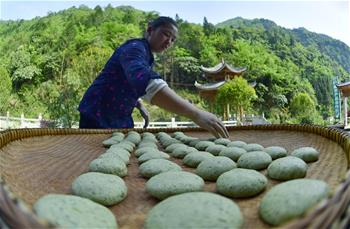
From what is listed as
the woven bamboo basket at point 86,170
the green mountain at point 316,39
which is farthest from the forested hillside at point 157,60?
the woven bamboo basket at point 86,170

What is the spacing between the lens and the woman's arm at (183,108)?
987 mm

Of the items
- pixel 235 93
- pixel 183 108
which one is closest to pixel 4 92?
pixel 235 93

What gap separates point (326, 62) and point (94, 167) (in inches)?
1370

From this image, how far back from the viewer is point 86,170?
0.64 meters

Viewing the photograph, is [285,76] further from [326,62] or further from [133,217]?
[133,217]

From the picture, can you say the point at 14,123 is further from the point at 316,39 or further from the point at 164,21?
the point at 316,39

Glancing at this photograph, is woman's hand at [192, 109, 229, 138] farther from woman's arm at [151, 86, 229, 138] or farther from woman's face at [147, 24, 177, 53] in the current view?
woman's face at [147, 24, 177, 53]

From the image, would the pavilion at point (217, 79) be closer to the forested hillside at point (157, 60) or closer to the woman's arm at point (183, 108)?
the forested hillside at point (157, 60)

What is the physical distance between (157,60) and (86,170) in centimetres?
2120

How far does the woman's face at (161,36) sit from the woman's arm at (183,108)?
35 cm

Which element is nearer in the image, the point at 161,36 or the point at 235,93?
the point at 161,36

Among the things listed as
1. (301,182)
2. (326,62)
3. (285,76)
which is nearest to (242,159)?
(301,182)

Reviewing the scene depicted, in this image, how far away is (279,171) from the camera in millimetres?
529

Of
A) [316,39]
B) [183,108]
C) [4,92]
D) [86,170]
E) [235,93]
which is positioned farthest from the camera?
[316,39]
